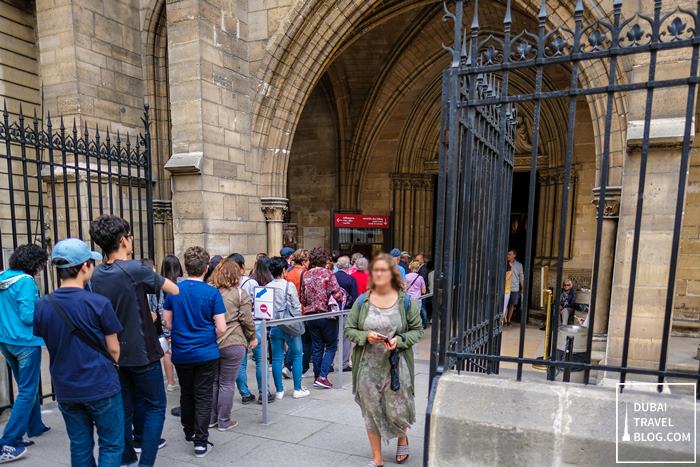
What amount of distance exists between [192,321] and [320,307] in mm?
1892

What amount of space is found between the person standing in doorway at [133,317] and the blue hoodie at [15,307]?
41.2 inches

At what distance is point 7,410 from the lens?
399 cm

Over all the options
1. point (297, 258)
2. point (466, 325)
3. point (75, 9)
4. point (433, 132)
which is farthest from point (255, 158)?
point (433, 132)

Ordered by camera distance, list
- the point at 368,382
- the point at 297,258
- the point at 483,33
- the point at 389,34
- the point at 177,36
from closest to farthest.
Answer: the point at 368,382 → the point at 297,258 → the point at 177,36 → the point at 483,33 → the point at 389,34

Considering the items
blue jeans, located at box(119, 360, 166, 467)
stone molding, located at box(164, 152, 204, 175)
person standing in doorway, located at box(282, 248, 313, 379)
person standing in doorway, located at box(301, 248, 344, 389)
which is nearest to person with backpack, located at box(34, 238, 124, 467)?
blue jeans, located at box(119, 360, 166, 467)

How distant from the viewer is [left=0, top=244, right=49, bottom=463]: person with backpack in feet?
10.2

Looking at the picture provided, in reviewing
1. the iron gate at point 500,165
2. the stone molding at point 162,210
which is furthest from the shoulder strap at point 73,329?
the stone molding at point 162,210

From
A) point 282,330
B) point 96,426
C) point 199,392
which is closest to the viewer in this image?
point 96,426

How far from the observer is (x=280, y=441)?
340 centimetres

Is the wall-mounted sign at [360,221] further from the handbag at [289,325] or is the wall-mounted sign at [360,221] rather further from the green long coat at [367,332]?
the green long coat at [367,332]

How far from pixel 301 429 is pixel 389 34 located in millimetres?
10113

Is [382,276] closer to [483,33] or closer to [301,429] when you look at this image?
[301,429]

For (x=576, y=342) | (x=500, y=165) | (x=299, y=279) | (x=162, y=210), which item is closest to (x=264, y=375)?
(x=299, y=279)

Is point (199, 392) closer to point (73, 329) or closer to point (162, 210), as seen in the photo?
point (73, 329)
